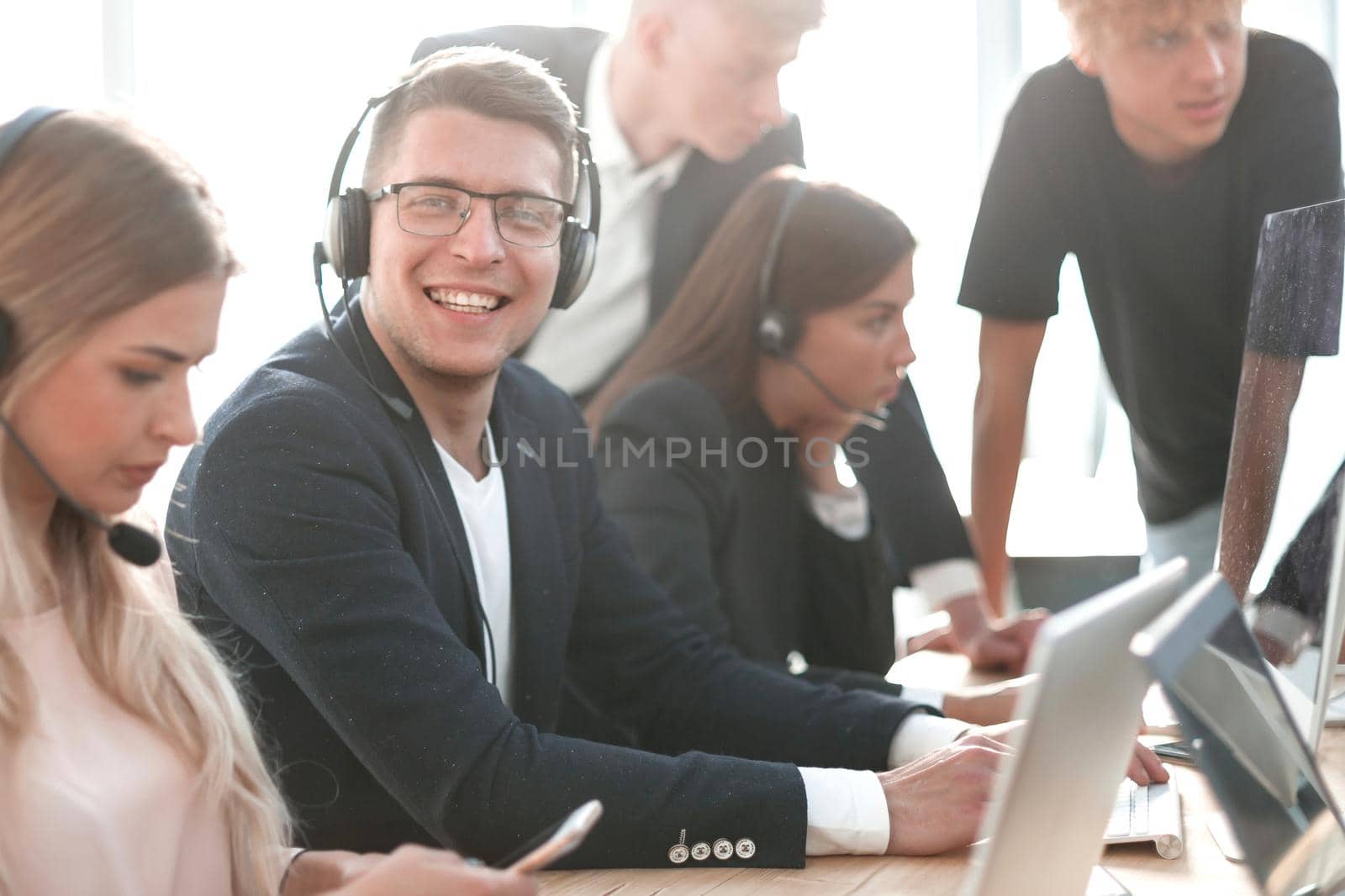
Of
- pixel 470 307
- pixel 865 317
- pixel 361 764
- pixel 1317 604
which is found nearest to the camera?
pixel 1317 604

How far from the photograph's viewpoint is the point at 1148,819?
101 cm

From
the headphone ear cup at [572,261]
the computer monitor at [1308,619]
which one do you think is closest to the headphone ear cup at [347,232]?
the headphone ear cup at [572,261]

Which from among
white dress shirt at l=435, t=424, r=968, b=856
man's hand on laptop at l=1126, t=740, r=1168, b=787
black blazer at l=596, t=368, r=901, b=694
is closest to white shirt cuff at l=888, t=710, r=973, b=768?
white dress shirt at l=435, t=424, r=968, b=856

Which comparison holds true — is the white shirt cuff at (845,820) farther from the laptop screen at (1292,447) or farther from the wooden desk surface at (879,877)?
the laptop screen at (1292,447)

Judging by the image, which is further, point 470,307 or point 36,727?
point 470,307

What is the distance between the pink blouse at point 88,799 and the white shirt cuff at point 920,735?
23.9 inches

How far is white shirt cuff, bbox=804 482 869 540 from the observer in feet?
6.70

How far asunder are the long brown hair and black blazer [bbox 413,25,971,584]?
0.02 meters

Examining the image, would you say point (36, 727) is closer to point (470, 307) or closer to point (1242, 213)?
point (470, 307)

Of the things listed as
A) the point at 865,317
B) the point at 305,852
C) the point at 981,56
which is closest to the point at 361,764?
the point at 305,852

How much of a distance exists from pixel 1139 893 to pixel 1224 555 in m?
0.46

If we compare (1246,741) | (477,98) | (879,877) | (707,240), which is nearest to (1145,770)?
(879,877)

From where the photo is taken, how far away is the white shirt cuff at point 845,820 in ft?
3.23

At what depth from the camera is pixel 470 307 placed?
4.30ft
